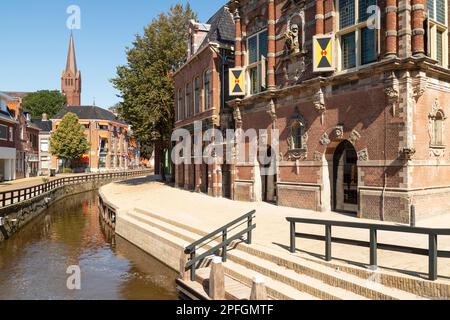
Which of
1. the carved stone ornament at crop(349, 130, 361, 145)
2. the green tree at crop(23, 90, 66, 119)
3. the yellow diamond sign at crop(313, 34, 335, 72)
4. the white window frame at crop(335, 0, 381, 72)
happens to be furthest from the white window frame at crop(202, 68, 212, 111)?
the green tree at crop(23, 90, 66, 119)

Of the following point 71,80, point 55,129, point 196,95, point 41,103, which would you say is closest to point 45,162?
point 55,129

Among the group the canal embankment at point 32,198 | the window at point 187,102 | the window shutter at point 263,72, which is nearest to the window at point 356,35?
the window shutter at point 263,72

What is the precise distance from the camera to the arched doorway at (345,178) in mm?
14461

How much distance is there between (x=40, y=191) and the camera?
2784 cm

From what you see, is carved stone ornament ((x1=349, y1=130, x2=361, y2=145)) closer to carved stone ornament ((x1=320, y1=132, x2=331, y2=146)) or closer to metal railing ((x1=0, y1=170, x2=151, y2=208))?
carved stone ornament ((x1=320, y1=132, x2=331, y2=146))

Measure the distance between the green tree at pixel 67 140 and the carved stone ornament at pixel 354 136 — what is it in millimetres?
47142

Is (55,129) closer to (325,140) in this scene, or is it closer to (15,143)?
(15,143)

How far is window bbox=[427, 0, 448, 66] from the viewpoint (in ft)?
42.5

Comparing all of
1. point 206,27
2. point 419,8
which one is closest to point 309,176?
point 419,8

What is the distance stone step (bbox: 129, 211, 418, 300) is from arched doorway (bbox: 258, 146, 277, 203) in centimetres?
951

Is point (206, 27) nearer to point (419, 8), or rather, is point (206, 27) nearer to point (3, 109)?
point (419, 8)

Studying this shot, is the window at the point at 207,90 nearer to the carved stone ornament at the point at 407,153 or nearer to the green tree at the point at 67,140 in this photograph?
the carved stone ornament at the point at 407,153

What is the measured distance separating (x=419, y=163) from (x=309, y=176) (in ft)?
14.7

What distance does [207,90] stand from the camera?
80.6 ft
